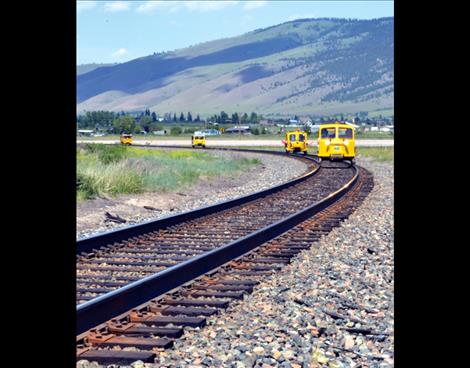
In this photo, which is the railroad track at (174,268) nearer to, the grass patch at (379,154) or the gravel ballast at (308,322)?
the gravel ballast at (308,322)

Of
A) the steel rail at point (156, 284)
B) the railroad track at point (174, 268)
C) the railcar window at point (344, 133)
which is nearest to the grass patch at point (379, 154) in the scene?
the railcar window at point (344, 133)

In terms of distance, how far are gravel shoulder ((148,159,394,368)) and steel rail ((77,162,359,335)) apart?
672mm

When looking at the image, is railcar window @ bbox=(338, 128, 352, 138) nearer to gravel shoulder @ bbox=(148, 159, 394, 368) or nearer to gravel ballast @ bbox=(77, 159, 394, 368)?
gravel shoulder @ bbox=(148, 159, 394, 368)

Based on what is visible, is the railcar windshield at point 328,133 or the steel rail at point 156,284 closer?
the steel rail at point 156,284

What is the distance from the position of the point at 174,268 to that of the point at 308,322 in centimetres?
163

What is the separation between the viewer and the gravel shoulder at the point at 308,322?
5539 millimetres

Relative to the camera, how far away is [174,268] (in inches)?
306

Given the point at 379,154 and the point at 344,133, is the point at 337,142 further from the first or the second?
the point at 379,154

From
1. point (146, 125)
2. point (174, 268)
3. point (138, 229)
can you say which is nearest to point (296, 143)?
point (138, 229)

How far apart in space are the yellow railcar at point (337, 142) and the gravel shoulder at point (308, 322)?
2605 centimetres

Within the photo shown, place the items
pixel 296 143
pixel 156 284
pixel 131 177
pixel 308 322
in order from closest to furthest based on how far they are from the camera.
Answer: pixel 308 322, pixel 156 284, pixel 131 177, pixel 296 143

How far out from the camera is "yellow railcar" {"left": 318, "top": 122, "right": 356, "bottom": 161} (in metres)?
36.7
